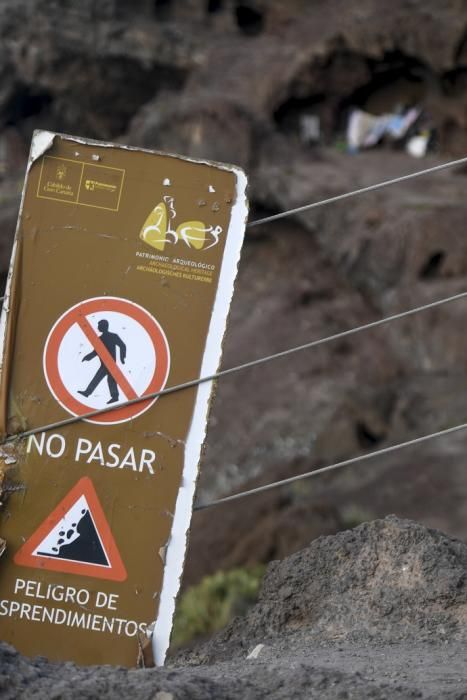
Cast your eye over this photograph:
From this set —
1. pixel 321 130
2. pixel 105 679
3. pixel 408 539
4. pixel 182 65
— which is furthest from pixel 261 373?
pixel 105 679

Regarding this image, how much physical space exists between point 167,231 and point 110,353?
1.40 ft

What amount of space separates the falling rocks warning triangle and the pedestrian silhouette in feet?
0.91

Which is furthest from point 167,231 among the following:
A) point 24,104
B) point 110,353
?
point 24,104

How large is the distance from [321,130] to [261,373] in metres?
4.47

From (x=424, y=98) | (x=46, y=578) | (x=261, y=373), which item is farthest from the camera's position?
(x=424, y=98)

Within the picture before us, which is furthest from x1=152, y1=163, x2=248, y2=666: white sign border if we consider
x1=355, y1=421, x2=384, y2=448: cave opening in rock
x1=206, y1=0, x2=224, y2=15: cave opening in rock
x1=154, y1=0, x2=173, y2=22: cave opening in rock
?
x1=154, y1=0, x2=173, y2=22: cave opening in rock

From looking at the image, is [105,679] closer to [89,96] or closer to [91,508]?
[91,508]

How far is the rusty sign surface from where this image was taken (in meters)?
3.90

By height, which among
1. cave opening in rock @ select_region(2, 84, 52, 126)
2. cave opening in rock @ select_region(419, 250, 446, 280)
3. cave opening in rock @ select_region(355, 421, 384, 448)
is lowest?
cave opening in rock @ select_region(355, 421, 384, 448)

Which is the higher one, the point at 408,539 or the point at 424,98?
the point at 424,98

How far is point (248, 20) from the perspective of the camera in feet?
64.1

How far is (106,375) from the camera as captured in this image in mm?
3953

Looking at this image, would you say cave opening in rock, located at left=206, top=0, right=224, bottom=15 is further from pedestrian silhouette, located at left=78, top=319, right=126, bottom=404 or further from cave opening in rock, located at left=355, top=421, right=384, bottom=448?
pedestrian silhouette, located at left=78, top=319, right=126, bottom=404

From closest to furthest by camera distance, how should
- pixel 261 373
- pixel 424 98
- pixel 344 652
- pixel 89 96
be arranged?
pixel 344 652
pixel 261 373
pixel 424 98
pixel 89 96
